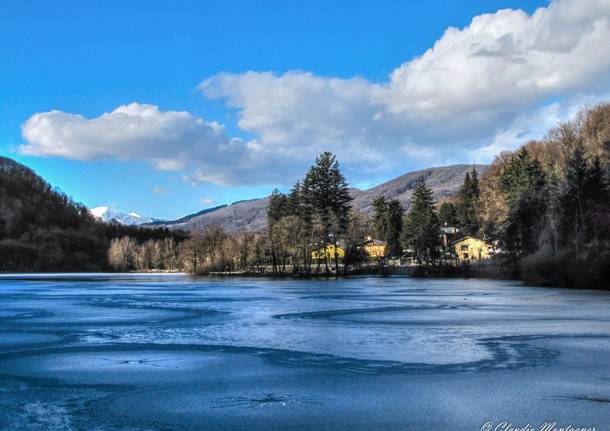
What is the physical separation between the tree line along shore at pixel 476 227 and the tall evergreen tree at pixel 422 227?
0.61ft

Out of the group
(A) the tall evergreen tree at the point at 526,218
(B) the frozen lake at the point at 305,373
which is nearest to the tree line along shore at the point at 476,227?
(A) the tall evergreen tree at the point at 526,218

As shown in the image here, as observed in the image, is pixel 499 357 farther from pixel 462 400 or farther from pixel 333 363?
pixel 462 400

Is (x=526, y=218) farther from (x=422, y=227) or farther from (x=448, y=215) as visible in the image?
(x=448, y=215)

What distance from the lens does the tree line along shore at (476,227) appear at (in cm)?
6031

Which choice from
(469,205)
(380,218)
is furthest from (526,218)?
(380,218)

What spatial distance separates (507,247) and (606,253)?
27.3m

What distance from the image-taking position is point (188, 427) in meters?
A: 8.30

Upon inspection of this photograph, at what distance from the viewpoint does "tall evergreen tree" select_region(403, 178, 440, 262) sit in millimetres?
99312

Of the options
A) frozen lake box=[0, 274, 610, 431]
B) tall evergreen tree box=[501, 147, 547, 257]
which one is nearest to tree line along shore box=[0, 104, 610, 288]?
tall evergreen tree box=[501, 147, 547, 257]

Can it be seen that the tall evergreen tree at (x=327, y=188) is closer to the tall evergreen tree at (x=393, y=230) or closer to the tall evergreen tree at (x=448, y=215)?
the tall evergreen tree at (x=393, y=230)

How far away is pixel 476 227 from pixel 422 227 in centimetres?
3161

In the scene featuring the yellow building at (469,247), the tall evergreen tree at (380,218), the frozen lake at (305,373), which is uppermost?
the tall evergreen tree at (380,218)

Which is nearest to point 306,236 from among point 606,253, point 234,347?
point 606,253

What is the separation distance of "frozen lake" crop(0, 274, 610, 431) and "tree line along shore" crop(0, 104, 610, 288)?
111 ft
